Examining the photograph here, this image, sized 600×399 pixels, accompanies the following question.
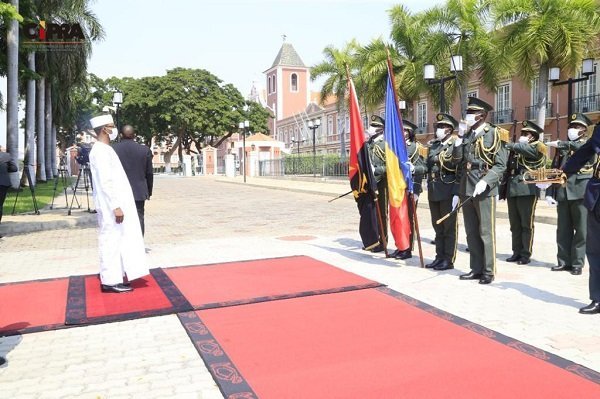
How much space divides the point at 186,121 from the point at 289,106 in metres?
26.5

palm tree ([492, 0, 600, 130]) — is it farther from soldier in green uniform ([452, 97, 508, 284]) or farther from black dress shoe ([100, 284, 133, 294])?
black dress shoe ([100, 284, 133, 294])

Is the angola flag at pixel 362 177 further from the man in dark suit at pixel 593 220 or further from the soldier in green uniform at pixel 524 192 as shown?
the man in dark suit at pixel 593 220

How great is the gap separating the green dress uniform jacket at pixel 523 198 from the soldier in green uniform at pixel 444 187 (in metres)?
1.01

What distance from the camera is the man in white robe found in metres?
6.15

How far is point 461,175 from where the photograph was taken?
6.75 m

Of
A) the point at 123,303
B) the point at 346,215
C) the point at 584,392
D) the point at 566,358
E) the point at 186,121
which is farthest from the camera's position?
the point at 186,121

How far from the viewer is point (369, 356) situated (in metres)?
Result: 4.08

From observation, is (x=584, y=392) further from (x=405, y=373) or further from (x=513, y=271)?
(x=513, y=271)

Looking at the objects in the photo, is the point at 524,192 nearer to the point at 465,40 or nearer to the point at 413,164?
the point at 413,164

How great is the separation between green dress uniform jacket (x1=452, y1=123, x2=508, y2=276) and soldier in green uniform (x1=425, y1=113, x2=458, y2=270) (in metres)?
0.39

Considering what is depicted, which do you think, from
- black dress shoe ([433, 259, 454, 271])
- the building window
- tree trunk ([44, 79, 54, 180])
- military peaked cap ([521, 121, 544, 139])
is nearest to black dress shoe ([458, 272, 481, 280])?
black dress shoe ([433, 259, 454, 271])

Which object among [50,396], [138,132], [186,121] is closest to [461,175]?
[50,396]

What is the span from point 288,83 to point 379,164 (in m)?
75.3

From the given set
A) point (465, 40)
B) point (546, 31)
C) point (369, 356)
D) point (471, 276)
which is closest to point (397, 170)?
point (471, 276)
